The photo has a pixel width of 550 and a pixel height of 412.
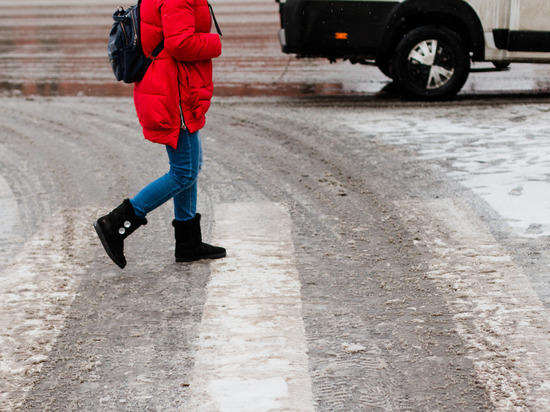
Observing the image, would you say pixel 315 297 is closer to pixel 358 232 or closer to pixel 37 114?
pixel 358 232

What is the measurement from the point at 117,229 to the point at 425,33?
5.88 m

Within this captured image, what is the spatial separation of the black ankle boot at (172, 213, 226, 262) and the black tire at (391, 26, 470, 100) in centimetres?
537

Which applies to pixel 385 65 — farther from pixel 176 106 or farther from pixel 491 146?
pixel 176 106

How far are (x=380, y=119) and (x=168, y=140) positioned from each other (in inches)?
182

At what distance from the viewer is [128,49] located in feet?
14.8

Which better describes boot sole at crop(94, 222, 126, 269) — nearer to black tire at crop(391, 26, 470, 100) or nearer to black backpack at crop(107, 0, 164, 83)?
black backpack at crop(107, 0, 164, 83)

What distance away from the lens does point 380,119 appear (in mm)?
8914

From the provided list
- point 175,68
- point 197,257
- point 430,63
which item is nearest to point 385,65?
point 430,63

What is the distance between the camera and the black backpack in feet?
14.8

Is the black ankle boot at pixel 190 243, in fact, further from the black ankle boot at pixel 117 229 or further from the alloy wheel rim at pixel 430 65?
the alloy wheel rim at pixel 430 65

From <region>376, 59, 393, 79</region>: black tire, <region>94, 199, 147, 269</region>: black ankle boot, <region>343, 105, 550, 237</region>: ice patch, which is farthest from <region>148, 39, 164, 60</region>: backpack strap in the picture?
<region>376, 59, 393, 79</region>: black tire

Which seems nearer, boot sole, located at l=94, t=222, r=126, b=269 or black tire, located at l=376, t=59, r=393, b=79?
boot sole, located at l=94, t=222, r=126, b=269

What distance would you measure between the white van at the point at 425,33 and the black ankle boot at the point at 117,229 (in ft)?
17.6

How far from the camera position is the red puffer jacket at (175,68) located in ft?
14.5
